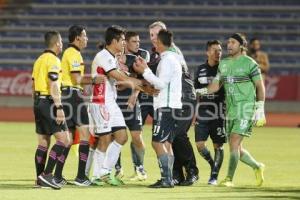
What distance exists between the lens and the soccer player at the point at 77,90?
1202 centimetres

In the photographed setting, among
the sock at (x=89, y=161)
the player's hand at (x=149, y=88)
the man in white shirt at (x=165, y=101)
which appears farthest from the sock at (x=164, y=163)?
the sock at (x=89, y=161)

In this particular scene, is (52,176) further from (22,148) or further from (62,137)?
(22,148)

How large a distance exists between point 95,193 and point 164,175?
1105mm

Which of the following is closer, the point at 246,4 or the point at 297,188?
the point at 297,188

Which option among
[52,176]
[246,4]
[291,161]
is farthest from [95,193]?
[246,4]

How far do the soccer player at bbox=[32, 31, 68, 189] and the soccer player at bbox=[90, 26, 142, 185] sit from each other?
53cm

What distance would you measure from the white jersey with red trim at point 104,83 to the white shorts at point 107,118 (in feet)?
0.27

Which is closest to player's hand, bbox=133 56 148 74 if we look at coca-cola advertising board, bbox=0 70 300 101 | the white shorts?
the white shorts

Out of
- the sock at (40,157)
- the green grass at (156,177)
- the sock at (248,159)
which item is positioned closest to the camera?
the green grass at (156,177)

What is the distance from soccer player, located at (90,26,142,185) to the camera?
1173 cm

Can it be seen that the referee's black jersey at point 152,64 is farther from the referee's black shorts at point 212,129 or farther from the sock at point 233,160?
the sock at point 233,160

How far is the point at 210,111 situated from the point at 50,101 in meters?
2.57

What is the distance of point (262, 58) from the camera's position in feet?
85.8

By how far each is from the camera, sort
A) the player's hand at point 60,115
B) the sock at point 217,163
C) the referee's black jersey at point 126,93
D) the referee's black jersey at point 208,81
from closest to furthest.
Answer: the player's hand at point 60,115, the sock at point 217,163, the referee's black jersey at point 208,81, the referee's black jersey at point 126,93
